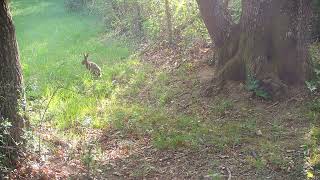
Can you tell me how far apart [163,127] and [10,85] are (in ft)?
9.76

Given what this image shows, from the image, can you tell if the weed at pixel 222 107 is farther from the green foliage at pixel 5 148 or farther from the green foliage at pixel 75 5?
the green foliage at pixel 75 5

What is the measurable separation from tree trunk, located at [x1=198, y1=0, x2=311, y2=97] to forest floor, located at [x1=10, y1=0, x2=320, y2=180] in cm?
35

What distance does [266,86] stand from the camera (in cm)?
889

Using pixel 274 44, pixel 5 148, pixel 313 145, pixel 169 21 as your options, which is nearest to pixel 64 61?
pixel 169 21

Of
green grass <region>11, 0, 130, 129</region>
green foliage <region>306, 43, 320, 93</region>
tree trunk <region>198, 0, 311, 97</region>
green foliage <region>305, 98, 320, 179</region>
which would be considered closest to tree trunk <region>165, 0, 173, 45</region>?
green grass <region>11, 0, 130, 129</region>

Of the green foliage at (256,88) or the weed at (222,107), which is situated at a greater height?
the green foliage at (256,88)

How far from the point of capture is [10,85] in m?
6.25

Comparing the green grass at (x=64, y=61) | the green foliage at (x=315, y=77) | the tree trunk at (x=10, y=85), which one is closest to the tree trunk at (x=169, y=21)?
the green grass at (x=64, y=61)

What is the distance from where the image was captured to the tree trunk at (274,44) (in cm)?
897

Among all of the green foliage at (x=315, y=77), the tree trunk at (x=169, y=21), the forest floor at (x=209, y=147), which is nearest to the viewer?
the forest floor at (x=209, y=147)

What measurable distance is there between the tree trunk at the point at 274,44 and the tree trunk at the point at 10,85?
4616mm

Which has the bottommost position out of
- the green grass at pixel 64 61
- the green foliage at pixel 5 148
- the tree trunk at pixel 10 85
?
the green grass at pixel 64 61

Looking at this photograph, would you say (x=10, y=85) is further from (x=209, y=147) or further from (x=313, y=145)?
(x=313, y=145)

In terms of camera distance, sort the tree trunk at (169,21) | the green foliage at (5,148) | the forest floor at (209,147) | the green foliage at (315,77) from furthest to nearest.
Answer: the tree trunk at (169,21), the green foliage at (315,77), the forest floor at (209,147), the green foliage at (5,148)
